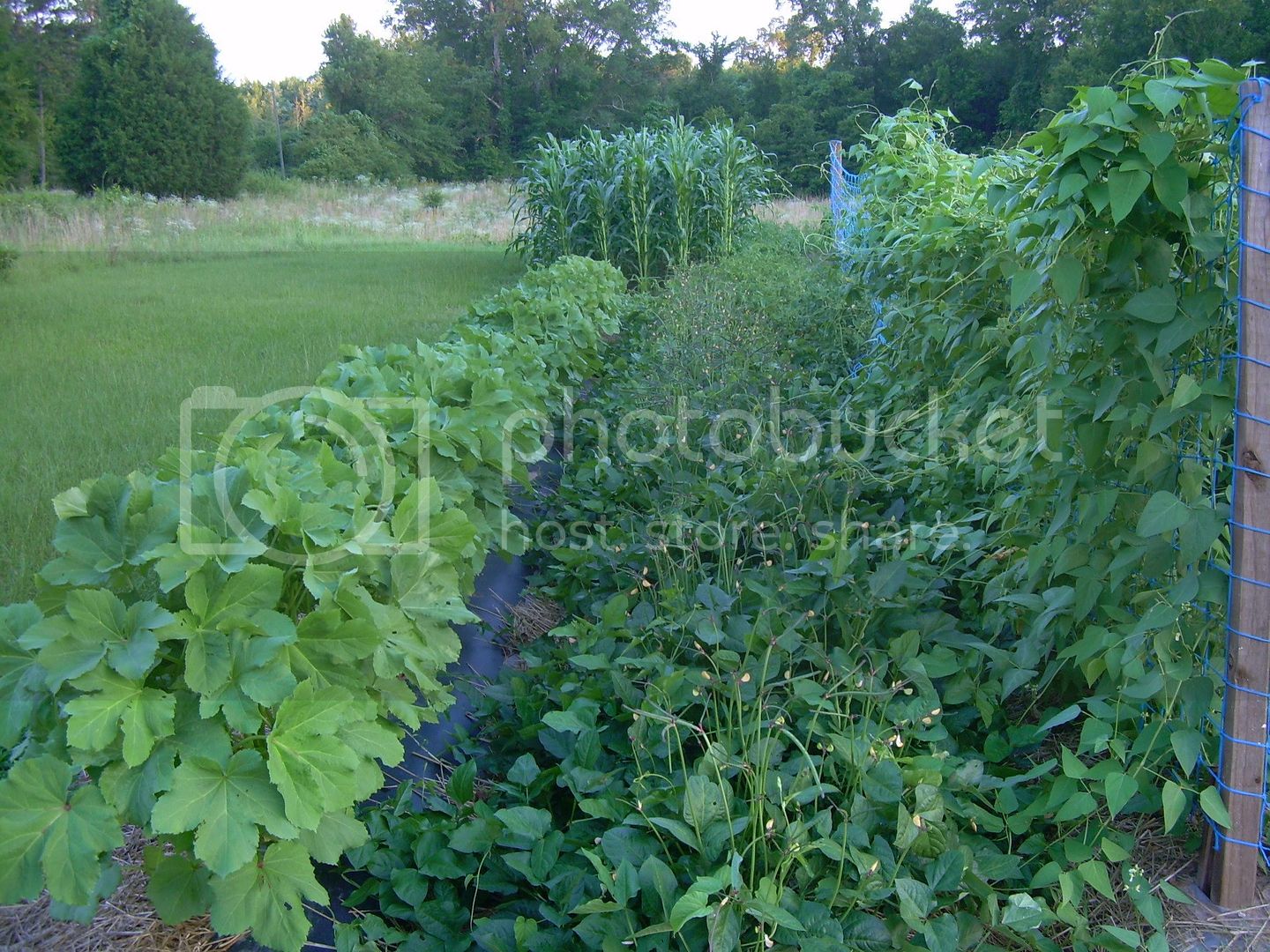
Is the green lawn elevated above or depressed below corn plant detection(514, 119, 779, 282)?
below

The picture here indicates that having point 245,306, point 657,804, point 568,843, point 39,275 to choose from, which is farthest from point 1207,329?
point 39,275

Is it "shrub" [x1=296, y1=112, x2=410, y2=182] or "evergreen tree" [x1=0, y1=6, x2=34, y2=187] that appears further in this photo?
"shrub" [x1=296, y1=112, x2=410, y2=182]

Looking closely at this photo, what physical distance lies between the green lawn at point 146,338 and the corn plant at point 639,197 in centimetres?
103

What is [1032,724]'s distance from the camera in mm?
2285

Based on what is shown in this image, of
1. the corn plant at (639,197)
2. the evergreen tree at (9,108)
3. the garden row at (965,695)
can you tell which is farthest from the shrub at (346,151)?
the garden row at (965,695)

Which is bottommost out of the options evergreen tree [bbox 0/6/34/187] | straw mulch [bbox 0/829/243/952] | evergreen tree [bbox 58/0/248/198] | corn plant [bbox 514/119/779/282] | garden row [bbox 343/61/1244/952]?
straw mulch [bbox 0/829/243/952]

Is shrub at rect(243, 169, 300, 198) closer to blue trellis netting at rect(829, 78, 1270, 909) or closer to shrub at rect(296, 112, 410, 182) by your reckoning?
shrub at rect(296, 112, 410, 182)

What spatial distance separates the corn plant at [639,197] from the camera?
1058cm

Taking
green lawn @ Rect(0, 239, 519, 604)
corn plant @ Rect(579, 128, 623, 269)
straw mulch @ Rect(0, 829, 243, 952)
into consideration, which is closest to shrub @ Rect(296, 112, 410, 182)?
green lawn @ Rect(0, 239, 519, 604)

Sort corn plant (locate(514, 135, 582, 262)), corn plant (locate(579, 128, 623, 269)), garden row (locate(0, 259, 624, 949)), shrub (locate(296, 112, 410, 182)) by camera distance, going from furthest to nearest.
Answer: shrub (locate(296, 112, 410, 182)), corn plant (locate(514, 135, 582, 262)), corn plant (locate(579, 128, 623, 269)), garden row (locate(0, 259, 624, 949))

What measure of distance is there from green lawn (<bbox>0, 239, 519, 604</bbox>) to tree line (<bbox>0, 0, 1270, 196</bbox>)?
15.4 meters

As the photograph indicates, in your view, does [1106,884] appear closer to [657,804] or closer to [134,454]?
[657,804]

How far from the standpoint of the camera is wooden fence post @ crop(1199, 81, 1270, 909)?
163cm
